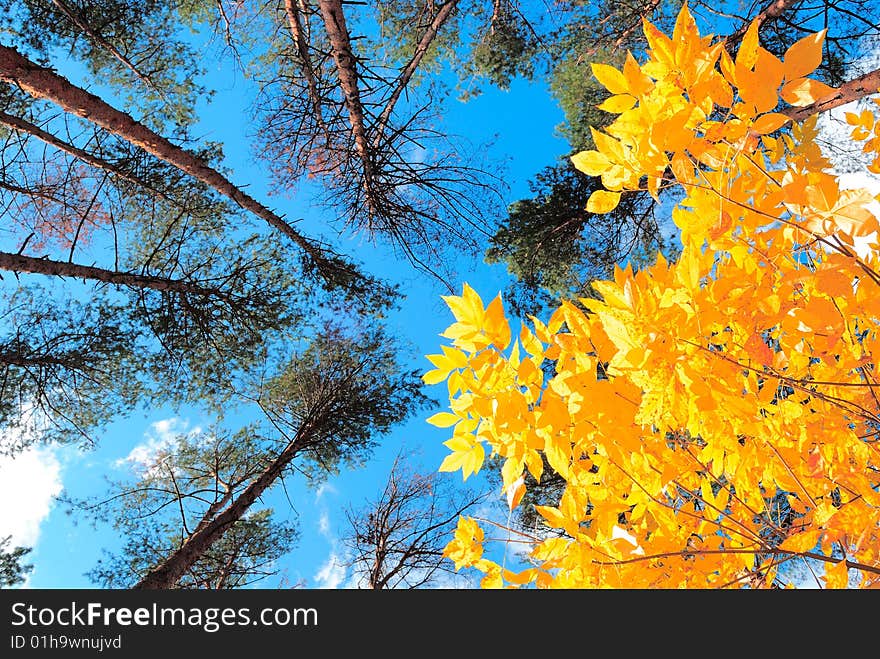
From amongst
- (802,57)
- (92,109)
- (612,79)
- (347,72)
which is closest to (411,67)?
(347,72)

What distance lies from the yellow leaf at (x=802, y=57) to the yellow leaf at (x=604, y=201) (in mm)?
268

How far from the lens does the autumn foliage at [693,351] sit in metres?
0.67

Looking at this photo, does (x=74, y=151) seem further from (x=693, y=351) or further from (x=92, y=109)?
(x=693, y=351)

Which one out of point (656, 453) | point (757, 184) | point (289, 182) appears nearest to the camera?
point (757, 184)

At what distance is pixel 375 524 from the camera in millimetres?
4090

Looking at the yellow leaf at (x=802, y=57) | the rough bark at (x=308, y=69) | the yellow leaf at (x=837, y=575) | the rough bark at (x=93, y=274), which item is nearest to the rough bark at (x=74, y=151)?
the rough bark at (x=93, y=274)

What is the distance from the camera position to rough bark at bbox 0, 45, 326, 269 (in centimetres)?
235

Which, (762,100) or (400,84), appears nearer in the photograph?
(762,100)

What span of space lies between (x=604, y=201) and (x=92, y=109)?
3036mm

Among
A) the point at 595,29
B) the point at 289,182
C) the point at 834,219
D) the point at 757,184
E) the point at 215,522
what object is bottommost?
the point at 834,219

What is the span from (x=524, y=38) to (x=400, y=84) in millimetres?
2646

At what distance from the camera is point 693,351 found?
2.39 feet

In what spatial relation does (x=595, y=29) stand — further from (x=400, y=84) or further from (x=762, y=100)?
(x=762, y=100)

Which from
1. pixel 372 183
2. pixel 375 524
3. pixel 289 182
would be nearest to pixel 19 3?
pixel 289 182
